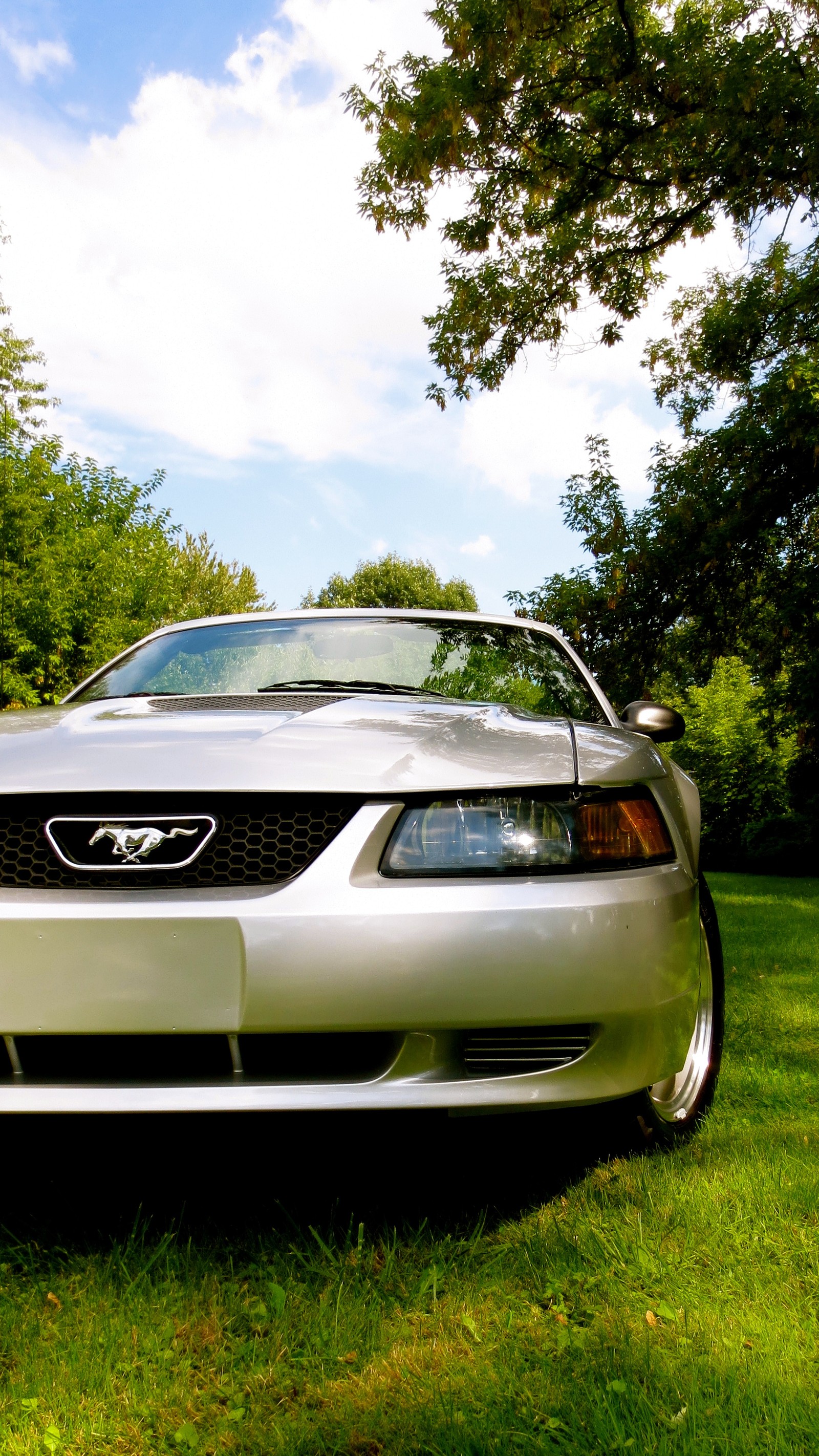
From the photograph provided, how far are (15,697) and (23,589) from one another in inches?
74.0

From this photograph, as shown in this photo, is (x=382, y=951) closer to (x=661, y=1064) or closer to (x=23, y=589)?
(x=661, y=1064)

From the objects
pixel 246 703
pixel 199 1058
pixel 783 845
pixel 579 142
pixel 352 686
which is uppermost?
pixel 579 142

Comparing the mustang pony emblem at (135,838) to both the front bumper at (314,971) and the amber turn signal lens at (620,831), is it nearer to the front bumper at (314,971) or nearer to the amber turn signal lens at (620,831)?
the front bumper at (314,971)

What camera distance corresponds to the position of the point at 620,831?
1.98 meters

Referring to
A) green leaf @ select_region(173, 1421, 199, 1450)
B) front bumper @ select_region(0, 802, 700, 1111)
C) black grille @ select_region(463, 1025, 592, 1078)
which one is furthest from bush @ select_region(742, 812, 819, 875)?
green leaf @ select_region(173, 1421, 199, 1450)

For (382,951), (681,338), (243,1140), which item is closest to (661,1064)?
(382,951)

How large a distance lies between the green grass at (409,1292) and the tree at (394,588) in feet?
163

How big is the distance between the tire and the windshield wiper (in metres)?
0.98

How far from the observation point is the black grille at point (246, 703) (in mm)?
2432

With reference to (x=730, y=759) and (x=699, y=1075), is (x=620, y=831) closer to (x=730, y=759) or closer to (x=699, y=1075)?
(x=699, y=1075)

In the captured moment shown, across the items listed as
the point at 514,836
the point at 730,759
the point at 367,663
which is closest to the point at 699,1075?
the point at 514,836

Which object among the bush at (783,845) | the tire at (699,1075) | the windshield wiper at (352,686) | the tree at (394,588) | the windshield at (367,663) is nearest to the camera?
the tire at (699,1075)

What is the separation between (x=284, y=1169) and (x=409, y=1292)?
0.61m

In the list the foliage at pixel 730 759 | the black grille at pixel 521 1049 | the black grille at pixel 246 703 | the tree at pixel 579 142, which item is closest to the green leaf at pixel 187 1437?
the black grille at pixel 521 1049
